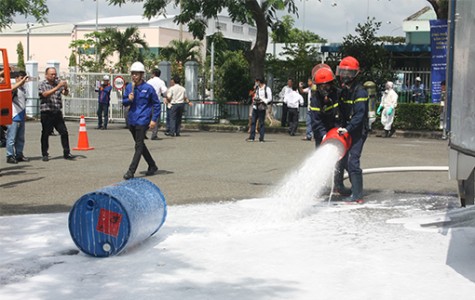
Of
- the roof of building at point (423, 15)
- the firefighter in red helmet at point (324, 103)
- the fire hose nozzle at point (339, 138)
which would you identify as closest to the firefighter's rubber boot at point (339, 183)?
the firefighter in red helmet at point (324, 103)

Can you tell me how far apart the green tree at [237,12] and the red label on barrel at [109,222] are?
59.7 ft

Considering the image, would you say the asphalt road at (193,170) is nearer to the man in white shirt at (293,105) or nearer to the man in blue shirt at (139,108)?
the man in blue shirt at (139,108)

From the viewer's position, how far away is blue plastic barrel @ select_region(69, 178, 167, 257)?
6.22 meters

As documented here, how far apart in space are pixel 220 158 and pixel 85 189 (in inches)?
195

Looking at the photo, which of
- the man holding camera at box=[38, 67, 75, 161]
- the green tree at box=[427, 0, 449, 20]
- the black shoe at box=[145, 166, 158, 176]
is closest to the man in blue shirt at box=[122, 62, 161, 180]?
the black shoe at box=[145, 166, 158, 176]

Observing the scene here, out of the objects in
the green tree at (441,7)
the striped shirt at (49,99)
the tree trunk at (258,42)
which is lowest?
the striped shirt at (49,99)

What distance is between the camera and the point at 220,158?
49.1 feet

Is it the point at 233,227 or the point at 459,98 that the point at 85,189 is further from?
the point at 459,98

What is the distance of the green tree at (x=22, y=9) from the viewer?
27.2 metres

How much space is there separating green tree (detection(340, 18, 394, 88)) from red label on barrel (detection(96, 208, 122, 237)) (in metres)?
20.3

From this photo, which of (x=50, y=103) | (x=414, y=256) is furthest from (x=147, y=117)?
(x=414, y=256)

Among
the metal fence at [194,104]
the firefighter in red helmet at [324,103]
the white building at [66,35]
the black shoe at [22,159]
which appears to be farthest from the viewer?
the white building at [66,35]

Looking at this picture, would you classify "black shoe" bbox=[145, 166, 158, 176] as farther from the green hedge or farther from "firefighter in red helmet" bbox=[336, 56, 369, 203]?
the green hedge

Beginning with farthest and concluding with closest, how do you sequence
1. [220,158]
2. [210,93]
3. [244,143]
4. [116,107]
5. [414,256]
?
[210,93], [116,107], [244,143], [220,158], [414,256]
